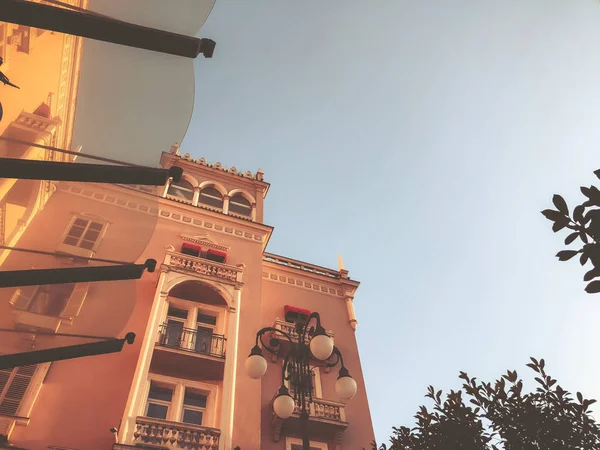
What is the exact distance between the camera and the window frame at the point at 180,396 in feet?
42.3

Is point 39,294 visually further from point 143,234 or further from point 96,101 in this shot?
point 96,101

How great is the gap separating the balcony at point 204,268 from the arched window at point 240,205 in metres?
5.02

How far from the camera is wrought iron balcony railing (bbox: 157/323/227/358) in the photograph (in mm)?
14336

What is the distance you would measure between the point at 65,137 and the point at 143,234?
3.91 ft

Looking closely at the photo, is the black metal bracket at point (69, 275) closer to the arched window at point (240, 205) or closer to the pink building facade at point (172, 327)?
the pink building facade at point (172, 327)

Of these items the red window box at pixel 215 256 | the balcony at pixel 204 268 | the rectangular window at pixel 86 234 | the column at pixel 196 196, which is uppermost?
the column at pixel 196 196

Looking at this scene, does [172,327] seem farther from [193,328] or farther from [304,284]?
[304,284]

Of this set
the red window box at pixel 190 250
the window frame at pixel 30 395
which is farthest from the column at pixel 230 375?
the window frame at pixel 30 395

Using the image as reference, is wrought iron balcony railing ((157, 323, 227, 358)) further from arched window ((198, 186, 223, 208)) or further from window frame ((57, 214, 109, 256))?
window frame ((57, 214, 109, 256))

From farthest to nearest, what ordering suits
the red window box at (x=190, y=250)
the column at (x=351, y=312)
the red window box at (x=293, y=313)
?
the column at (x=351, y=312), the red window box at (x=293, y=313), the red window box at (x=190, y=250)

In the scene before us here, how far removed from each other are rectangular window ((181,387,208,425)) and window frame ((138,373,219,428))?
0.12m

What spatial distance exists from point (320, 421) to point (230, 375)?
3.43 metres

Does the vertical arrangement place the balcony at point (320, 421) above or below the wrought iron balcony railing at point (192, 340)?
below

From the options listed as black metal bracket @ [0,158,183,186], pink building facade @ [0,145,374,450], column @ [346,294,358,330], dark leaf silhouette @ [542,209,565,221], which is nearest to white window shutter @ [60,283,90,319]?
pink building facade @ [0,145,374,450]
